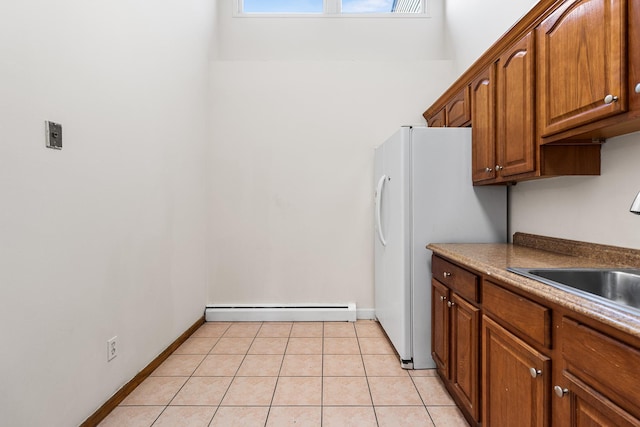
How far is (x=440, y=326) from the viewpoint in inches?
82.5

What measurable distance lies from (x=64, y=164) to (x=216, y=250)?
1.99m

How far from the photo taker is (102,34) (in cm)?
185

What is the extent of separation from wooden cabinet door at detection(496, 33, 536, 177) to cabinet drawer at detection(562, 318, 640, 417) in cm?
98

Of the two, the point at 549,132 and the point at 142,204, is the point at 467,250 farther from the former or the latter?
the point at 142,204

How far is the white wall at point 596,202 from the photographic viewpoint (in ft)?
4.93

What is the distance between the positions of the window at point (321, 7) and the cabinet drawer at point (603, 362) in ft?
11.7

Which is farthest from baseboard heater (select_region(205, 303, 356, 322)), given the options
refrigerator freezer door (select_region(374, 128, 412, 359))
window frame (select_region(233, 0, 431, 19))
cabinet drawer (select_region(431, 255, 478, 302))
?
window frame (select_region(233, 0, 431, 19))

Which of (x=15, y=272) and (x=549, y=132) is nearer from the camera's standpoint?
(x=15, y=272)

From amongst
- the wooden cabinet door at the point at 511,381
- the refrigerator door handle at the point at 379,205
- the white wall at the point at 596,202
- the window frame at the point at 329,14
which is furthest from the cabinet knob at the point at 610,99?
the window frame at the point at 329,14

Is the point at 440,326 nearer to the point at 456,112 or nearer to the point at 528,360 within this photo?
the point at 528,360

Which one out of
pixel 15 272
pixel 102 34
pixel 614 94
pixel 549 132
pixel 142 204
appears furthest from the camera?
pixel 142 204

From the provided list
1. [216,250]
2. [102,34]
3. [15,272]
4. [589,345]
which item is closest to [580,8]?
[589,345]

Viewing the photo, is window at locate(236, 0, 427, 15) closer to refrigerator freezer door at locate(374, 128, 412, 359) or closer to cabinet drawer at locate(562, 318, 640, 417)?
refrigerator freezer door at locate(374, 128, 412, 359)

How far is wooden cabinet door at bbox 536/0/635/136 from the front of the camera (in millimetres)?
1194
